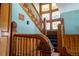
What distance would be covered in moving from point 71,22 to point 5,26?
94 centimetres

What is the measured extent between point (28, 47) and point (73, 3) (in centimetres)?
91

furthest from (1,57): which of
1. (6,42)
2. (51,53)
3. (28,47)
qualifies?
(51,53)

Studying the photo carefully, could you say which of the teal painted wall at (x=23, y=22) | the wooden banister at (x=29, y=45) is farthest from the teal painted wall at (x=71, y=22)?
the teal painted wall at (x=23, y=22)

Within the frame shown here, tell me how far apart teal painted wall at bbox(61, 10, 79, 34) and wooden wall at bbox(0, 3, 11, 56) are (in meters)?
0.83

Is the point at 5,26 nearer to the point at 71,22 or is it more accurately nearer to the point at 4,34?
the point at 4,34

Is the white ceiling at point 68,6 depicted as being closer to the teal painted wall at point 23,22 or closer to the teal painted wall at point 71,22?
the teal painted wall at point 71,22

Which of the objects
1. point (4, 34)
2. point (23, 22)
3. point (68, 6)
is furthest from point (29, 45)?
point (68, 6)

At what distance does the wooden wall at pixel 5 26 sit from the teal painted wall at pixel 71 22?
0.83m

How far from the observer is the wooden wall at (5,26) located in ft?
7.50

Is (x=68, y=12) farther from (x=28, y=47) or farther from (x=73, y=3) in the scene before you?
(x=28, y=47)

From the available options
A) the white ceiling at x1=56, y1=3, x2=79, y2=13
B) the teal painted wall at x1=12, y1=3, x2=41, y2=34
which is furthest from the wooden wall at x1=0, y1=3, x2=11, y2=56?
the white ceiling at x1=56, y1=3, x2=79, y2=13

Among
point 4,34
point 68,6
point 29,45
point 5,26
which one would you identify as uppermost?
point 68,6

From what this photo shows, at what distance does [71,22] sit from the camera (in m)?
2.34

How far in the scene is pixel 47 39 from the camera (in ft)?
8.14
